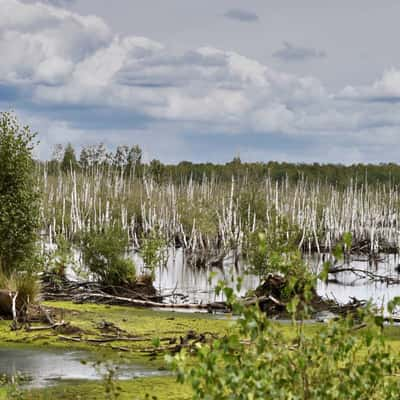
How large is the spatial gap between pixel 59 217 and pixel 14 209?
34.4m

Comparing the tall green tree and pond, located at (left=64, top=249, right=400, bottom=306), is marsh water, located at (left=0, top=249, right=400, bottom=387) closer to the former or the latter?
pond, located at (left=64, top=249, right=400, bottom=306)

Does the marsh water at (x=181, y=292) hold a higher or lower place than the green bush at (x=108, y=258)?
lower

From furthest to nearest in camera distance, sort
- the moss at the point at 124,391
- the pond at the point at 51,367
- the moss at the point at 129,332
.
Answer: the pond at the point at 51,367
the moss at the point at 129,332
the moss at the point at 124,391

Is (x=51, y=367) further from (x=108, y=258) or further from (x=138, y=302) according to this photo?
(x=108, y=258)

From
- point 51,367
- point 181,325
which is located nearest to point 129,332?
point 181,325

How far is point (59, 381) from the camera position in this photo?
14.7m

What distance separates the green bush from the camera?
31375mm

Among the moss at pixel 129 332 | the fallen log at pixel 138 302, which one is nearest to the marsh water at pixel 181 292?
the moss at pixel 129 332

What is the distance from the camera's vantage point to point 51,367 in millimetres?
16172

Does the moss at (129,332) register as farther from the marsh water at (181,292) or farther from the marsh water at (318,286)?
the marsh water at (318,286)

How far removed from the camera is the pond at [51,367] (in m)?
15.0

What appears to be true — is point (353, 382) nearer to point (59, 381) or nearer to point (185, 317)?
point (59, 381)

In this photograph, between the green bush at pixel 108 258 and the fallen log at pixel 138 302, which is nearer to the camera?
the fallen log at pixel 138 302

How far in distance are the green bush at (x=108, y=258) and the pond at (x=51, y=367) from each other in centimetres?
1284
